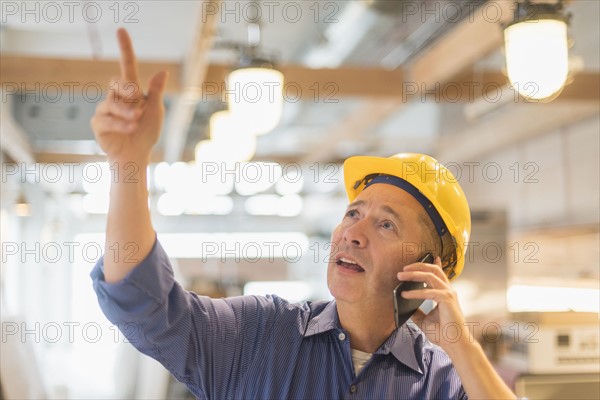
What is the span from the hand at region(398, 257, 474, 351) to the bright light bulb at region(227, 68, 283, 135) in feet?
5.89

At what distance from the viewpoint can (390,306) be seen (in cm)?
170

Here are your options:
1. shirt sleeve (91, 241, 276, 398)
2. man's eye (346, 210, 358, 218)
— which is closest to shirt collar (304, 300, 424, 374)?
shirt sleeve (91, 241, 276, 398)

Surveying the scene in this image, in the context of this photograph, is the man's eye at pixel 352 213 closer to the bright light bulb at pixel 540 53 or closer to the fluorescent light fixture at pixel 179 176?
the bright light bulb at pixel 540 53

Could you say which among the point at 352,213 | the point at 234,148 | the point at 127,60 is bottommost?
the point at 352,213

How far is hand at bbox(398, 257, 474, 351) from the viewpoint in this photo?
151cm

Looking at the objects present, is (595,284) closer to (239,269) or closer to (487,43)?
(487,43)

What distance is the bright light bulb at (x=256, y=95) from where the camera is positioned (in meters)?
3.25

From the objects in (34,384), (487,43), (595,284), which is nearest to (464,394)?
(595,284)

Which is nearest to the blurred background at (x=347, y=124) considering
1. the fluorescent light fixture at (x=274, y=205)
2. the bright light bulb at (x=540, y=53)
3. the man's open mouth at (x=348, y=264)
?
the bright light bulb at (x=540, y=53)

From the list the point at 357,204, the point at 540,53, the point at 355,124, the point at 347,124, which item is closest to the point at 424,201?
the point at 357,204

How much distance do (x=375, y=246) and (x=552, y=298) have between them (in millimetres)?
3199

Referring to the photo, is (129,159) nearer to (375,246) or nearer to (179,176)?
(375,246)

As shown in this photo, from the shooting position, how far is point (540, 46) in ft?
8.23

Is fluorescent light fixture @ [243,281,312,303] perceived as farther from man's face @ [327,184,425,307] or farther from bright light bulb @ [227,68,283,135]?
man's face @ [327,184,425,307]
